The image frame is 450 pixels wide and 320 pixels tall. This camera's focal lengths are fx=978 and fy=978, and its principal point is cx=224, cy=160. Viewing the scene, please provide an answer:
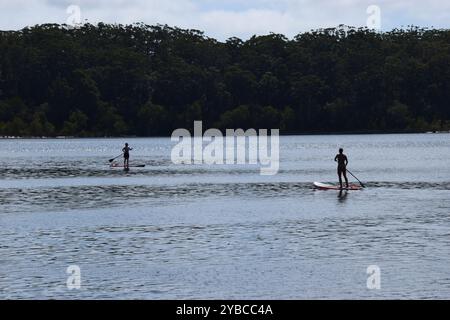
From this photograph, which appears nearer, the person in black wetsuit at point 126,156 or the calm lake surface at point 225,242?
the calm lake surface at point 225,242

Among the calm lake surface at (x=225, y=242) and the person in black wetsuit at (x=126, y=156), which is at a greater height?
the person in black wetsuit at (x=126, y=156)

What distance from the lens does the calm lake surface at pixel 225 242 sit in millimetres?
28328

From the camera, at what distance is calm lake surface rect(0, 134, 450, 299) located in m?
28.3

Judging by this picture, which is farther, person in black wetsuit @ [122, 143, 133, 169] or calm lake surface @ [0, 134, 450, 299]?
person in black wetsuit @ [122, 143, 133, 169]

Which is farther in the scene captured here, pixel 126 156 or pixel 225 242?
pixel 126 156

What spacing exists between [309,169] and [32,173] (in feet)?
91.7

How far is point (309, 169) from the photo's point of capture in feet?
330

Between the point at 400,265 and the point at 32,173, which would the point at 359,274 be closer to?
the point at 400,265

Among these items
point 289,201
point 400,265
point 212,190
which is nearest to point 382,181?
point 212,190

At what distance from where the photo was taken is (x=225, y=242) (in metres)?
37.6

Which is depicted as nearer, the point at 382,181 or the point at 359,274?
the point at 359,274

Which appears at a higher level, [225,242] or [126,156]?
[126,156]

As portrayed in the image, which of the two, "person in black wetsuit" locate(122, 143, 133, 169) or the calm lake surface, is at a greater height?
"person in black wetsuit" locate(122, 143, 133, 169)
